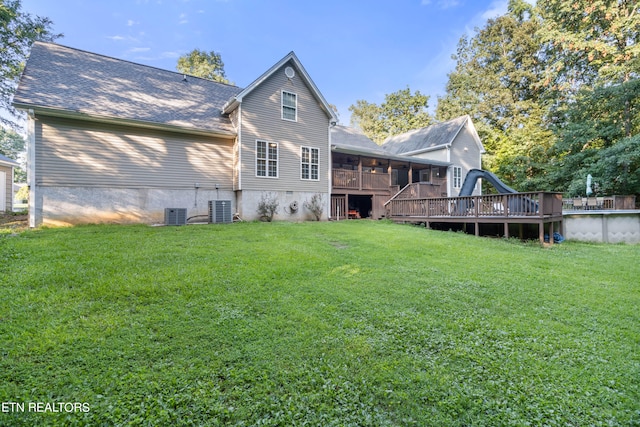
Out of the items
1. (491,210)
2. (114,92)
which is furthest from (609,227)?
(114,92)

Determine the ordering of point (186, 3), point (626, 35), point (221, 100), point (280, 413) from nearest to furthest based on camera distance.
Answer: point (280, 413) < point (221, 100) < point (186, 3) < point (626, 35)

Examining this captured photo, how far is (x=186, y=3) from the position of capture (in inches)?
632

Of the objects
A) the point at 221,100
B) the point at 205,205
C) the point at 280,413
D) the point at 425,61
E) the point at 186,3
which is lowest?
the point at 280,413

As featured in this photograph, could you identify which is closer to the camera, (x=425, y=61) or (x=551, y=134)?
(x=551, y=134)

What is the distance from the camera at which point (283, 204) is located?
13.1m

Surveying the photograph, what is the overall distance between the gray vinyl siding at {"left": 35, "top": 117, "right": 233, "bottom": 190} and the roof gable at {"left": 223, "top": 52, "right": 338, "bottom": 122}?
1612 mm

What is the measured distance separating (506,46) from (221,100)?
3246 cm

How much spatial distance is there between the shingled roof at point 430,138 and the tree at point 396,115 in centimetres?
1304

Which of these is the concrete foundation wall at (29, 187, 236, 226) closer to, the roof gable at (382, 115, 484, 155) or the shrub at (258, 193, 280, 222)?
the shrub at (258, 193, 280, 222)

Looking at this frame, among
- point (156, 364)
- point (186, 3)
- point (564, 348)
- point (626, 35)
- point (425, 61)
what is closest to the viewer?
point (156, 364)

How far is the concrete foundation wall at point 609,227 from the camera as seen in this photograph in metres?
11.0

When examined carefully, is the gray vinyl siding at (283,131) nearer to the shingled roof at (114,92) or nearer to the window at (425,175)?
the shingled roof at (114,92)

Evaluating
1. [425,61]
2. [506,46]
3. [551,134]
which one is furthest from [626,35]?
[425,61]

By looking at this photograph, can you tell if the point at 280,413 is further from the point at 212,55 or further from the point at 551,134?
the point at 212,55
